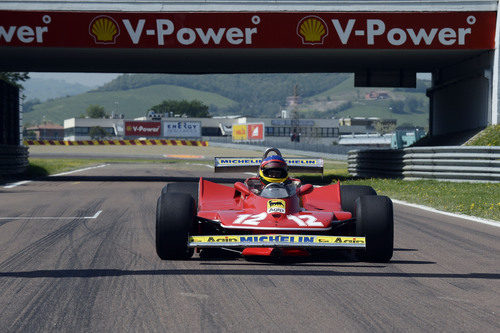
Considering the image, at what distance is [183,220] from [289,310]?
242cm

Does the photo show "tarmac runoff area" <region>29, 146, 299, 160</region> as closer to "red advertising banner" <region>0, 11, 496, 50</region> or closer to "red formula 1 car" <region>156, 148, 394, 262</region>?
"red advertising banner" <region>0, 11, 496, 50</region>

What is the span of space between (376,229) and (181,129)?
9924 cm

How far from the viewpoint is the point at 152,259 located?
8164 millimetres

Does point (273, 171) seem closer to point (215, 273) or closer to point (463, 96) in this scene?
point (215, 273)

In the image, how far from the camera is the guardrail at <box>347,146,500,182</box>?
20219mm

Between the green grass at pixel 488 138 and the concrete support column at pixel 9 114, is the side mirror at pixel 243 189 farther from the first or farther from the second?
the concrete support column at pixel 9 114

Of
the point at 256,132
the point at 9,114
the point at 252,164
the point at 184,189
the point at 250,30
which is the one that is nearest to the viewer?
the point at 184,189

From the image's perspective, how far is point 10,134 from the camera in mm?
30500

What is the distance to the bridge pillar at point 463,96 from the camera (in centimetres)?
2447

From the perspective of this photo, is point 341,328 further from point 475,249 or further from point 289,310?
point 475,249

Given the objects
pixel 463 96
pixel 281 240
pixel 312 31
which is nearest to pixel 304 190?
pixel 281 240

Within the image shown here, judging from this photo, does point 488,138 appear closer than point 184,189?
No

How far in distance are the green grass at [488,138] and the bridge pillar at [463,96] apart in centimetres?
45

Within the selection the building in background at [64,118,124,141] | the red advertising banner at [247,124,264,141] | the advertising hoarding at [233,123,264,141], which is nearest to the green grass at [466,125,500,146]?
the advertising hoarding at [233,123,264,141]
